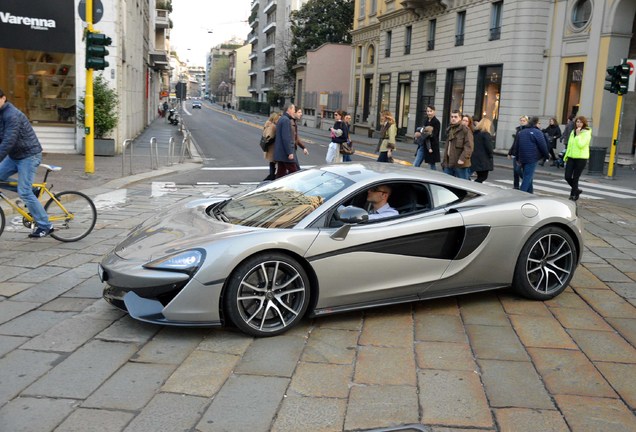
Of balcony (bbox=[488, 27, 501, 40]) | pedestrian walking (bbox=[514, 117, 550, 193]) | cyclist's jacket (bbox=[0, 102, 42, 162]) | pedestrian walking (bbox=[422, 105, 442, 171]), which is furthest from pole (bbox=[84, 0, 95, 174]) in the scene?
balcony (bbox=[488, 27, 501, 40])

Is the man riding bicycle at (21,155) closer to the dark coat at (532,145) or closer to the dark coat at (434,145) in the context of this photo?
the dark coat at (434,145)

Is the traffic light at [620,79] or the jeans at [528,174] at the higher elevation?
the traffic light at [620,79]

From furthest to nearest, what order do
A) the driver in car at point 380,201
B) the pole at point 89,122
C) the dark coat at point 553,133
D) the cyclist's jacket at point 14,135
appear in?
1. the dark coat at point 553,133
2. the pole at point 89,122
3. the cyclist's jacket at point 14,135
4. the driver in car at point 380,201

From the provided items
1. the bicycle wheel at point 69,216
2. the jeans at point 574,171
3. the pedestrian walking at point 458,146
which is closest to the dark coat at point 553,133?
the jeans at point 574,171

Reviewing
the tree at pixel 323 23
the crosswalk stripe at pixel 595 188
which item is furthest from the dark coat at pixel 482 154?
the tree at pixel 323 23

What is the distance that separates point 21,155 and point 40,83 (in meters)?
13.8

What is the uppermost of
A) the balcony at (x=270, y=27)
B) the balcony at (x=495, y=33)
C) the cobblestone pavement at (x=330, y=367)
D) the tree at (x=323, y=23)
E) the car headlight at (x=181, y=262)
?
the balcony at (x=270, y=27)

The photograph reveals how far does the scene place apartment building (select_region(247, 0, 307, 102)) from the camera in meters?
91.5

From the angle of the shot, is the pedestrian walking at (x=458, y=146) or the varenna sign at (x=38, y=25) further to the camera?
the varenna sign at (x=38, y=25)

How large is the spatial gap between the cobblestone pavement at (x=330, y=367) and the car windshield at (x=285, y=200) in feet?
2.90

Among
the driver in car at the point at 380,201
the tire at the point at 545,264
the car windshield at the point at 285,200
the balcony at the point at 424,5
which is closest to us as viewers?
the car windshield at the point at 285,200

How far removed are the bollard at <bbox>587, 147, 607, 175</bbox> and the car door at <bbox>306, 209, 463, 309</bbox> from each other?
1606 centimetres

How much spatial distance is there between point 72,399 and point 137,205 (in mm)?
7726

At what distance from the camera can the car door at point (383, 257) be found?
16.2 feet
